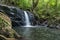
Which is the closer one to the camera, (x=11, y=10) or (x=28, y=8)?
(x=11, y=10)

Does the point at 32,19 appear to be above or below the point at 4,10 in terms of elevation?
below

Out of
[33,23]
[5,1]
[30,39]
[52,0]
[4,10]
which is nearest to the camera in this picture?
[30,39]

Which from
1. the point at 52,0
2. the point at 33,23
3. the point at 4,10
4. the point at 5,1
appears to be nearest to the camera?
the point at 4,10

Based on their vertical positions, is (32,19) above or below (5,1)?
below

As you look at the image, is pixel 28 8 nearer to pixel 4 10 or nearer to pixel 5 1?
pixel 5 1

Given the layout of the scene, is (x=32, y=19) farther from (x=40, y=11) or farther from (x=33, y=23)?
(x=40, y=11)

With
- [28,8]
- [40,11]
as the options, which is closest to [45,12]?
[40,11]

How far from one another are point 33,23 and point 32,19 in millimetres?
1089

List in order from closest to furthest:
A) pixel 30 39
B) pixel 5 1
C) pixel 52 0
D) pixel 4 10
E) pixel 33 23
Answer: pixel 30 39
pixel 4 10
pixel 33 23
pixel 5 1
pixel 52 0

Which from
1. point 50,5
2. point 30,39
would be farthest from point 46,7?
point 30,39

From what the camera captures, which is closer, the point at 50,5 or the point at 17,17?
the point at 17,17

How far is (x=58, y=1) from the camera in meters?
39.3

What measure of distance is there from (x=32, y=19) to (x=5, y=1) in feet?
24.4

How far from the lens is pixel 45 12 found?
122ft
